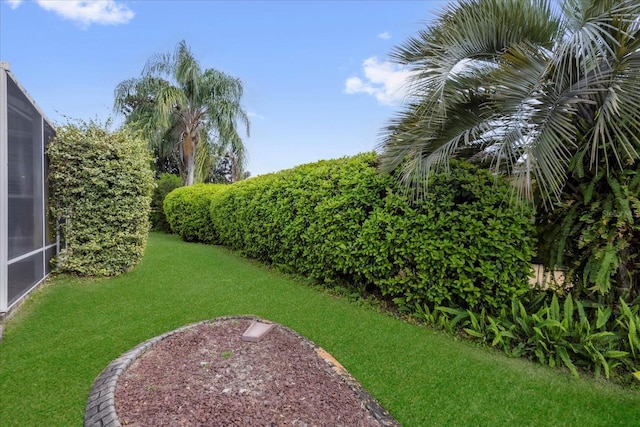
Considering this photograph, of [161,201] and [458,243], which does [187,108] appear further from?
[458,243]

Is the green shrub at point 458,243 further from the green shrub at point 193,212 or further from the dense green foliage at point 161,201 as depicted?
the dense green foliage at point 161,201

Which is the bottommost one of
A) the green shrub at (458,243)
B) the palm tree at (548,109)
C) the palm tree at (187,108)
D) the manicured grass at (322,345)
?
the manicured grass at (322,345)

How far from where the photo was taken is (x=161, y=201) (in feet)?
48.9

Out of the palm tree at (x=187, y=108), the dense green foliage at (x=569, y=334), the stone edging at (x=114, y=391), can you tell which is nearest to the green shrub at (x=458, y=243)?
the dense green foliage at (x=569, y=334)

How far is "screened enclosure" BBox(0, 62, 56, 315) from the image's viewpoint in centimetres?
381

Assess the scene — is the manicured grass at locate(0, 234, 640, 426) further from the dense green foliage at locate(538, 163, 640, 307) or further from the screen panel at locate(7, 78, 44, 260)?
the dense green foliage at locate(538, 163, 640, 307)

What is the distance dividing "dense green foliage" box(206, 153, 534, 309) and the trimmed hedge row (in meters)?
0.01

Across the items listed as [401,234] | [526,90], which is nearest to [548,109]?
[526,90]

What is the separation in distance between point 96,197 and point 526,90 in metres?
6.15

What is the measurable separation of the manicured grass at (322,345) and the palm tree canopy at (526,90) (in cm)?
175

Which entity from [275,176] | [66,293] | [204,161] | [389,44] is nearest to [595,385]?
[389,44]

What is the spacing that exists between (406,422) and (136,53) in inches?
787

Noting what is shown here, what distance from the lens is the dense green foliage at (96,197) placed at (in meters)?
5.56

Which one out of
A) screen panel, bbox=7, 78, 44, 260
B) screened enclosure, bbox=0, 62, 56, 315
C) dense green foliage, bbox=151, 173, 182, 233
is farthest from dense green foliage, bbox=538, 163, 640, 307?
dense green foliage, bbox=151, 173, 182, 233
